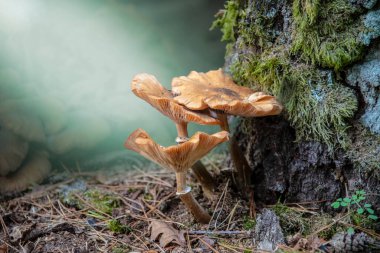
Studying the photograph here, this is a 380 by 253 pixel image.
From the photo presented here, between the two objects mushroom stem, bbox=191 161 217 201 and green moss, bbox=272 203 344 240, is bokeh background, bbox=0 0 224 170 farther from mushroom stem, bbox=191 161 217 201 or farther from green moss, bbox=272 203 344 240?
green moss, bbox=272 203 344 240

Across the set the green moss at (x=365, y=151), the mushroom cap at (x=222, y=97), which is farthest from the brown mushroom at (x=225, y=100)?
the green moss at (x=365, y=151)

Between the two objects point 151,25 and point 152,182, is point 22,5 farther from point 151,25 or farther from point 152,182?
point 152,182

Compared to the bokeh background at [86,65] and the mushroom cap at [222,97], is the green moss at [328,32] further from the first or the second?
the bokeh background at [86,65]

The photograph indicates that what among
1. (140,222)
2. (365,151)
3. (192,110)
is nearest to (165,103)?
(192,110)

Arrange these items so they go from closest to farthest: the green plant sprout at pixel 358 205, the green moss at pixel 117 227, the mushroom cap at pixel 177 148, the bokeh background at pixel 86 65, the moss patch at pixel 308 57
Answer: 1. the mushroom cap at pixel 177 148
2. the green plant sprout at pixel 358 205
3. the moss patch at pixel 308 57
4. the green moss at pixel 117 227
5. the bokeh background at pixel 86 65

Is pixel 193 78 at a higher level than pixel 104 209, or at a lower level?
higher

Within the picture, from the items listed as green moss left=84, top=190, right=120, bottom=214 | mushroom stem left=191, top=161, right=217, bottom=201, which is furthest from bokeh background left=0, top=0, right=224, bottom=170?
mushroom stem left=191, top=161, right=217, bottom=201

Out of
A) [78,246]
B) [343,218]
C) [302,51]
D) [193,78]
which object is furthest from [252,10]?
[78,246]
